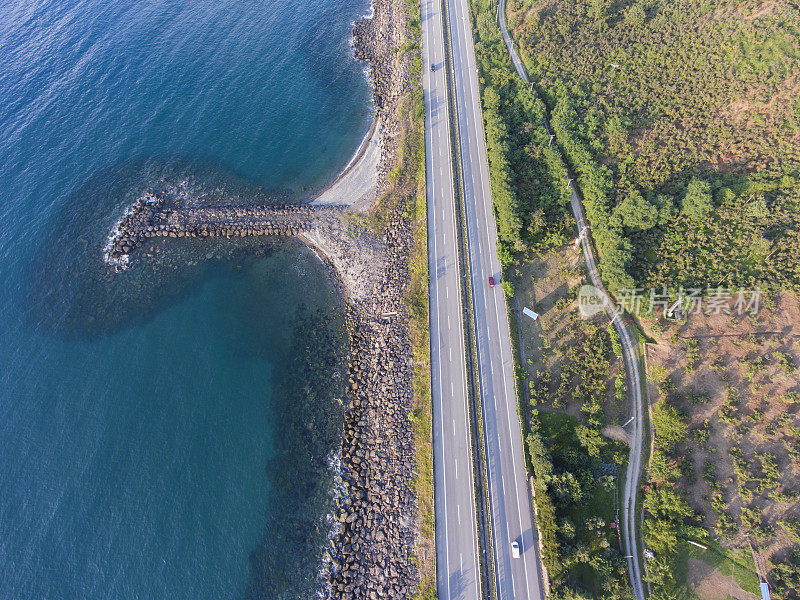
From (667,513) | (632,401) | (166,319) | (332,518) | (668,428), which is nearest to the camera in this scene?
(667,513)

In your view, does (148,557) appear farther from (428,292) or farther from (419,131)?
(419,131)

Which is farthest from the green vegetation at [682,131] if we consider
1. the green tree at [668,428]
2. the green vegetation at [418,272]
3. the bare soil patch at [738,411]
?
the green vegetation at [418,272]

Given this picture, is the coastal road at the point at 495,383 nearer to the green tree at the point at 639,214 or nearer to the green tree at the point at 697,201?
the green tree at the point at 639,214

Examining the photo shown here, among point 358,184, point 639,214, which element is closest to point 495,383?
point 639,214

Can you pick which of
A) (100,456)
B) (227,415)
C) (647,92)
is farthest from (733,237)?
(100,456)

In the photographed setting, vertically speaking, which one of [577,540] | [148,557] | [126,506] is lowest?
[577,540]

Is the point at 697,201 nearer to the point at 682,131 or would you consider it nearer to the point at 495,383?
the point at 682,131

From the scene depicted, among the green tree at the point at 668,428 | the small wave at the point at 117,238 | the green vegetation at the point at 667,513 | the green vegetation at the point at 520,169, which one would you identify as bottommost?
the green vegetation at the point at 667,513
